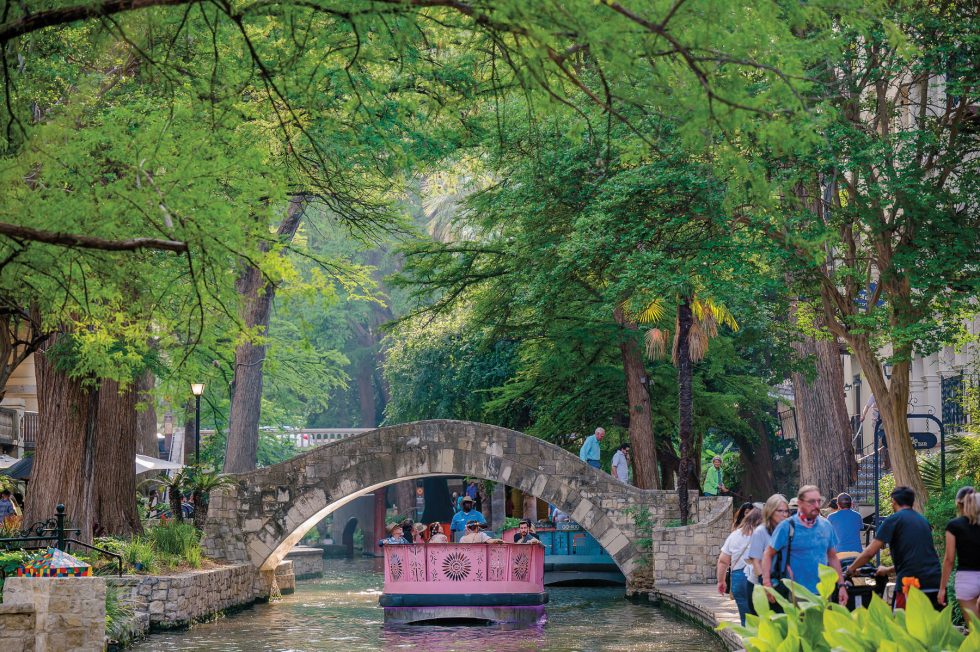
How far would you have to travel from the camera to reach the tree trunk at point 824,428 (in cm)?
2681

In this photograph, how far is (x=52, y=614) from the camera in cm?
1288

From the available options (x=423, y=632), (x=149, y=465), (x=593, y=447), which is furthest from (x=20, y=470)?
A: (x=593, y=447)

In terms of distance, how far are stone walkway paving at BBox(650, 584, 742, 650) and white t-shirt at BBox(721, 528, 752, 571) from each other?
2545mm

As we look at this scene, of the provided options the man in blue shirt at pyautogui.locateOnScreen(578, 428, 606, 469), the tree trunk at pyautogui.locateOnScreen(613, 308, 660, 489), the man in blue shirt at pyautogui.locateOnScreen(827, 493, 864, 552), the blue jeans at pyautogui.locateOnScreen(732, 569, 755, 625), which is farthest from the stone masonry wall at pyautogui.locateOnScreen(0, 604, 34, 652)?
the man in blue shirt at pyautogui.locateOnScreen(578, 428, 606, 469)

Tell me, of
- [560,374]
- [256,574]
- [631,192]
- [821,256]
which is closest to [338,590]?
[256,574]

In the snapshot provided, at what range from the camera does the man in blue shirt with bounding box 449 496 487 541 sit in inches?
995

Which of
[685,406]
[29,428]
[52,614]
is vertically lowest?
[52,614]

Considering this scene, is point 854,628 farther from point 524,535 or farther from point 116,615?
point 524,535

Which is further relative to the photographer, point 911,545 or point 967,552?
point 911,545

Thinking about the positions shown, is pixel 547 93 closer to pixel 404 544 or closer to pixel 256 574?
pixel 404 544

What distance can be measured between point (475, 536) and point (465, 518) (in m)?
1.73

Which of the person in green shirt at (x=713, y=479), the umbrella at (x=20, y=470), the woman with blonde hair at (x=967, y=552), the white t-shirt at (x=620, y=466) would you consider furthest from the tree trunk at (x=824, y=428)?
the woman with blonde hair at (x=967, y=552)

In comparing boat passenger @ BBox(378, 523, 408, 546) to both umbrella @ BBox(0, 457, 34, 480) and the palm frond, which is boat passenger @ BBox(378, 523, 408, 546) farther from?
umbrella @ BBox(0, 457, 34, 480)

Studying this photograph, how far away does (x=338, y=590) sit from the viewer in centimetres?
3056
